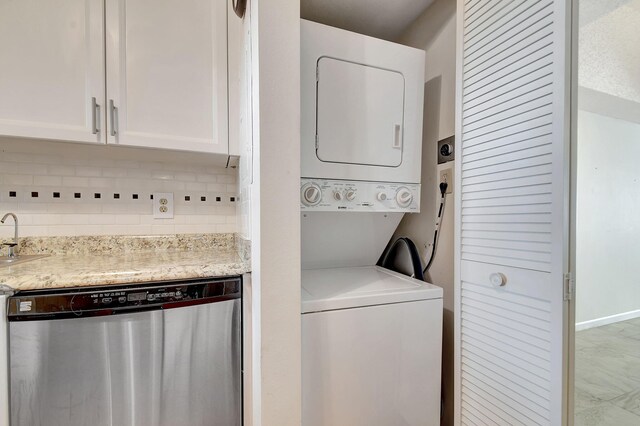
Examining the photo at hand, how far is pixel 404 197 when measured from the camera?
1.51 meters

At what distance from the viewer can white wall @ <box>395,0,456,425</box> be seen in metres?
1.50

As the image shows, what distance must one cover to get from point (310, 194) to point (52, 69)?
1272 mm

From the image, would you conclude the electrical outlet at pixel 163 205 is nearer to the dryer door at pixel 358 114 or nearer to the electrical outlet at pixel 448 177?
the dryer door at pixel 358 114

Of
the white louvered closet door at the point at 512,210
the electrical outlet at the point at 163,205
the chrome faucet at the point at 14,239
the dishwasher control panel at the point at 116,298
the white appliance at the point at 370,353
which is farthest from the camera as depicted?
the electrical outlet at the point at 163,205

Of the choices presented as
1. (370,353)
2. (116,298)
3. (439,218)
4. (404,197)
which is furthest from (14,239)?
(439,218)

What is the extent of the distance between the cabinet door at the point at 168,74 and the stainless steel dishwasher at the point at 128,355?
2.44 feet

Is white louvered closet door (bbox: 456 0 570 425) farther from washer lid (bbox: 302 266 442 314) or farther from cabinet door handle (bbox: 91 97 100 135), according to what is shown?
cabinet door handle (bbox: 91 97 100 135)

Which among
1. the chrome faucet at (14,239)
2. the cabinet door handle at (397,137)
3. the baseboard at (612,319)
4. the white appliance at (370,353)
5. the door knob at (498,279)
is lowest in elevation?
the white appliance at (370,353)

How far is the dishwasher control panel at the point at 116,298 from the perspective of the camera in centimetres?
101

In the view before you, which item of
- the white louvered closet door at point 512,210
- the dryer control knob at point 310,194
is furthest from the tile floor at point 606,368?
the dryer control knob at point 310,194

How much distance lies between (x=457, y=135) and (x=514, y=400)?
108 centimetres


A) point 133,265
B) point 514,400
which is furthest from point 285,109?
point 514,400

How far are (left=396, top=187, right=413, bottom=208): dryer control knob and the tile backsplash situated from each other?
106 cm

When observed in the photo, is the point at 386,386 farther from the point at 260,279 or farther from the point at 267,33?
the point at 267,33
